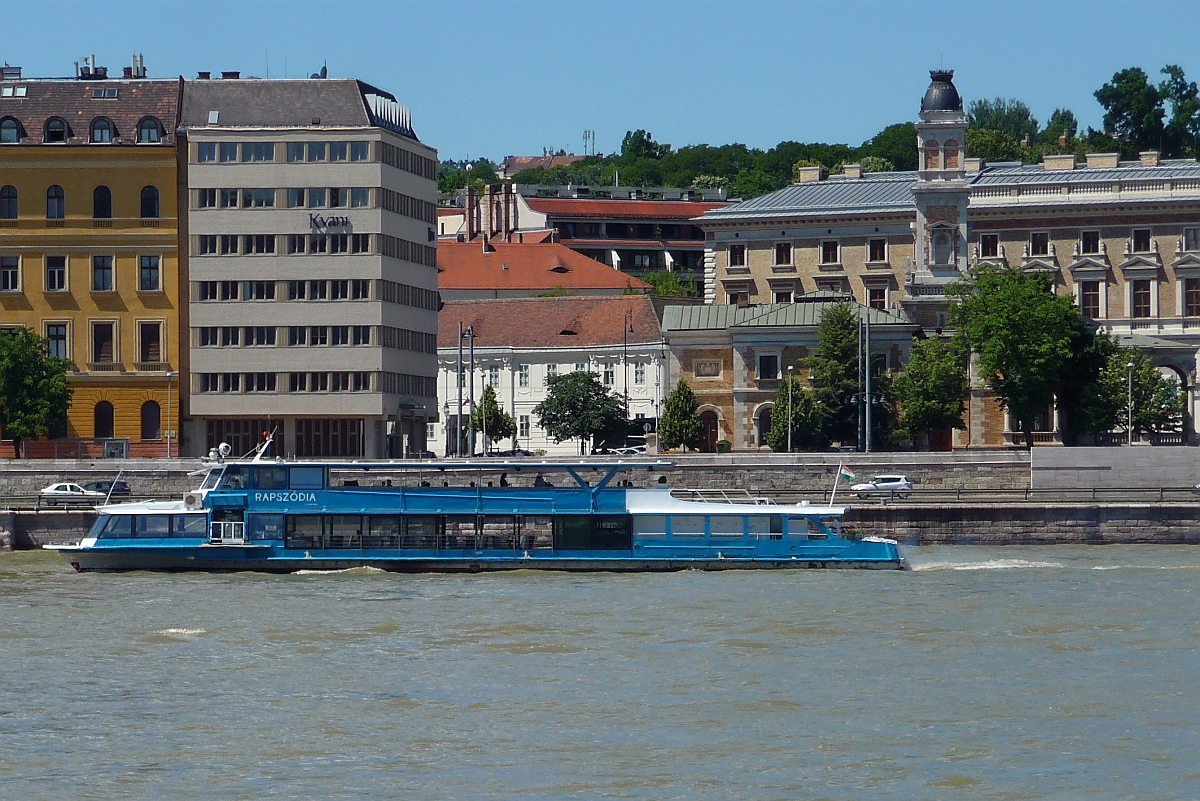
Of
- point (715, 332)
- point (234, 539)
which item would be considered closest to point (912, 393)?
point (715, 332)

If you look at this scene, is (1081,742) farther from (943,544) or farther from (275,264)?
(275,264)

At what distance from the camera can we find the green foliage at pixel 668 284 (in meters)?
165

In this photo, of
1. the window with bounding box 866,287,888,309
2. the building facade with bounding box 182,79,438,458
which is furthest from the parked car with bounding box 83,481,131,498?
the window with bounding box 866,287,888,309

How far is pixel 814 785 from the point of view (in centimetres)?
3312

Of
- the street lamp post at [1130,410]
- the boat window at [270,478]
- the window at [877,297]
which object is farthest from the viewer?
the window at [877,297]

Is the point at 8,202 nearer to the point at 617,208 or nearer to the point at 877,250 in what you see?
the point at 877,250

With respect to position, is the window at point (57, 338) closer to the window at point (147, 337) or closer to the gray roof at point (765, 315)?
the window at point (147, 337)

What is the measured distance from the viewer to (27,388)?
319 feet

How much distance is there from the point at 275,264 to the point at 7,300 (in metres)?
11.4

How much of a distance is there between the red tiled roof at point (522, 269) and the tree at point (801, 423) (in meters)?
55.7

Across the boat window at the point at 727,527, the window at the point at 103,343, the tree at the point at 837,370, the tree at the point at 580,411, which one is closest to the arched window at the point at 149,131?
the window at the point at 103,343

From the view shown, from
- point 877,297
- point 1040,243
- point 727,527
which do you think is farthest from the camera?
point 877,297

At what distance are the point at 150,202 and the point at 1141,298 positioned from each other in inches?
1884

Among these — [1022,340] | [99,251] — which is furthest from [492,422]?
[1022,340]
